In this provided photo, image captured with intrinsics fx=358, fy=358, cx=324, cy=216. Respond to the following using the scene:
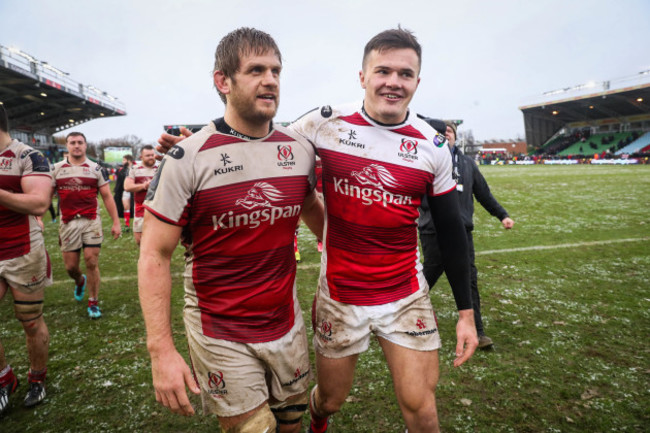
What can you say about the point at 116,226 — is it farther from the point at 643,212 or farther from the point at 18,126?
the point at 18,126

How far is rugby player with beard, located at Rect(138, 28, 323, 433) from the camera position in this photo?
6.21ft

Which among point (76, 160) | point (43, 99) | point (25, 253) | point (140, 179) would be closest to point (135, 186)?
point (140, 179)

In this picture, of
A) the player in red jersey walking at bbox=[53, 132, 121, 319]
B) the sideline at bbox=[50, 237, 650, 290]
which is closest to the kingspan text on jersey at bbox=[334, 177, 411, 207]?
the player in red jersey walking at bbox=[53, 132, 121, 319]

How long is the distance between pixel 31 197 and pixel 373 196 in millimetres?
3158

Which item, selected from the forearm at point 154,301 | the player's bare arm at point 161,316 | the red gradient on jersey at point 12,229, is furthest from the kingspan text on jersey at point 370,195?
the red gradient on jersey at point 12,229

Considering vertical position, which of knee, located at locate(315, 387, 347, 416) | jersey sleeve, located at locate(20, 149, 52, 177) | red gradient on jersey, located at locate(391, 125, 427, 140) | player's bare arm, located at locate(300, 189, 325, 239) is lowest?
knee, located at locate(315, 387, 347, 416)

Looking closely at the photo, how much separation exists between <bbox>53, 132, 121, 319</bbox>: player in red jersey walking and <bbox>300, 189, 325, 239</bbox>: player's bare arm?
A: 182 inches

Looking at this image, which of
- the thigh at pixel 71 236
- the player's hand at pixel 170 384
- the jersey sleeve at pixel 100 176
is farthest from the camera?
the jersey sleeve at pixel 100 176

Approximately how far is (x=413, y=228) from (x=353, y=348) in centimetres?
98

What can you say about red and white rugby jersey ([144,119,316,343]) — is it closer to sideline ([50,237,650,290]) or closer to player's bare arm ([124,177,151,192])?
sideline ([50,237,650,290])

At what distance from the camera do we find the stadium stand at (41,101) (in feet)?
102

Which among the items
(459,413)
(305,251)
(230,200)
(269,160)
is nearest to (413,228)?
(269,160)

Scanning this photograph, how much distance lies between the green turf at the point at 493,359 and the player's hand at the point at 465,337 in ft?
3.50

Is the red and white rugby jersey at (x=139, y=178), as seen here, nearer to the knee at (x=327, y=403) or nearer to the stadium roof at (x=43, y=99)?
the knee at (x=327, y=403)
